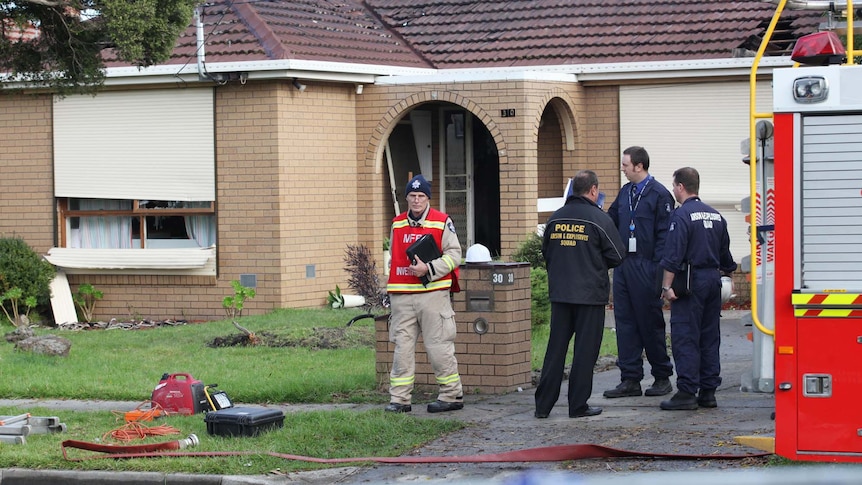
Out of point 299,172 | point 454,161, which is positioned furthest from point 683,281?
point 454,161

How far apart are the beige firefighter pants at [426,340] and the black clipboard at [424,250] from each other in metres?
0.23

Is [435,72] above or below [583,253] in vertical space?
above

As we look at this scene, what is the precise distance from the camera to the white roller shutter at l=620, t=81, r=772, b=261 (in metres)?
17.6

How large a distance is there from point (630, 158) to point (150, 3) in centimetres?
473

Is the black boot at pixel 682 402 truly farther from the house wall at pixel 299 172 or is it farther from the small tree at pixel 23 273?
the small tree at pixel 23 273

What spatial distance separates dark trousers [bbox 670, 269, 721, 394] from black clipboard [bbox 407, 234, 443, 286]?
1887 millimetres

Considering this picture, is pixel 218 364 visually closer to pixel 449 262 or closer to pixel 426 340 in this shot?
pixel 426 340

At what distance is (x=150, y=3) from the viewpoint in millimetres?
11492

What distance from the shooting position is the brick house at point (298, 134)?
16.9m

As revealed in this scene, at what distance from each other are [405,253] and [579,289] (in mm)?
1365

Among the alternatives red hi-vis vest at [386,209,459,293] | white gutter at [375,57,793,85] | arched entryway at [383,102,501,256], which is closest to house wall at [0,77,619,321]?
white gutter at [375,57,793,85]

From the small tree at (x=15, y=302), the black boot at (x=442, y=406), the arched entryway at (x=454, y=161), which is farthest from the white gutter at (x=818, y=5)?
the small tree at (x=15, y=302)

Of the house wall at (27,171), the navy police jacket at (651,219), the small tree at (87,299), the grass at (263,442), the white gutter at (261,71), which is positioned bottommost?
the grass at (263,442)

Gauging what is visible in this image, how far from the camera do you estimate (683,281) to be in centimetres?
939
